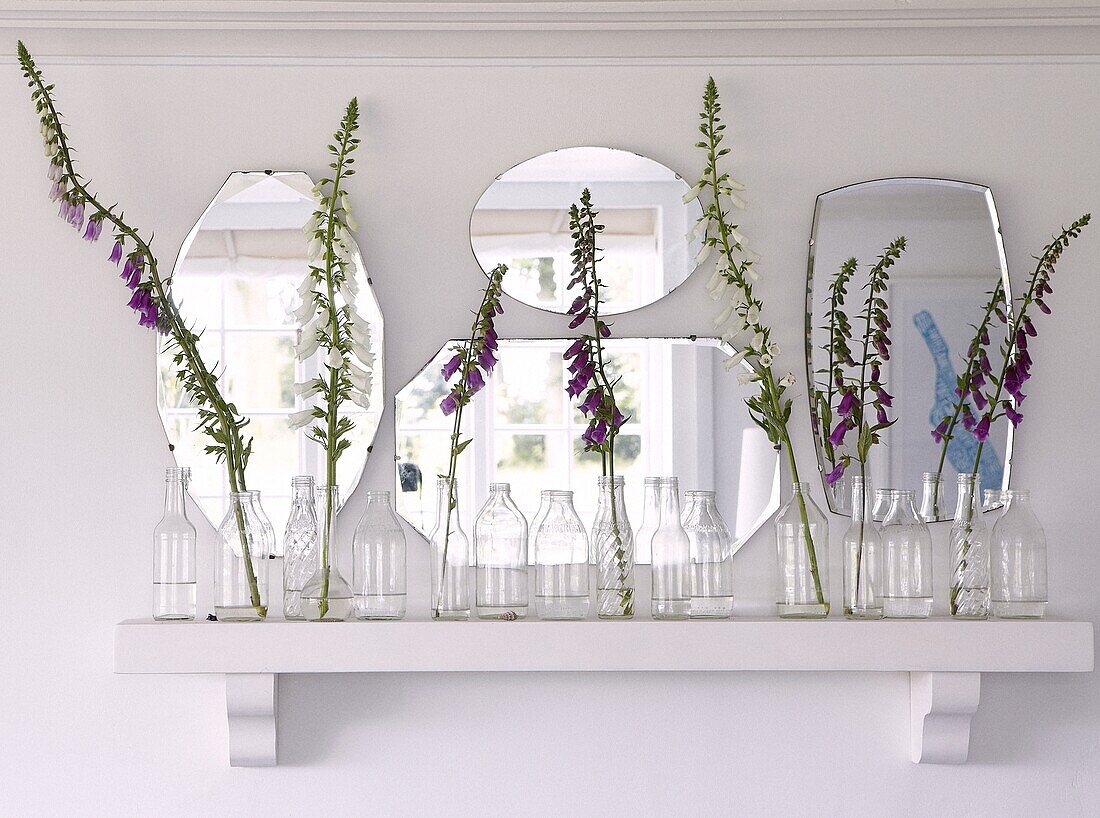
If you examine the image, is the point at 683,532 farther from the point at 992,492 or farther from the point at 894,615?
the point at 992,492

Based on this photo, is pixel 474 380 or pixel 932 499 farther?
pixel 932 499

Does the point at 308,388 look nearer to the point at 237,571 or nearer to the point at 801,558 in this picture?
the point at 237,571

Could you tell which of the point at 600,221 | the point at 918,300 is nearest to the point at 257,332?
the point at 600,221

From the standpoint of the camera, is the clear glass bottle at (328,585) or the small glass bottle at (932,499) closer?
the clear glass bottle at (328,585)

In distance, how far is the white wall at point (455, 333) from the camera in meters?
1.61

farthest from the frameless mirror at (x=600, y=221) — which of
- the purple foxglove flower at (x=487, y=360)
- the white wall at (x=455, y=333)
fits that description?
the purple foxglove flower at (x=487, y=360)

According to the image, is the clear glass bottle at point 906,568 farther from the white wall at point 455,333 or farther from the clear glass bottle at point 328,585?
the clear glass bottle at point 328,585

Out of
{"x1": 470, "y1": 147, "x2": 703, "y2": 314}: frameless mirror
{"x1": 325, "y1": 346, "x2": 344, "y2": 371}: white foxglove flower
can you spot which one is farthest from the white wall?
{"x1": 325, "y1": 346, "x2": 344, "y2": 371}: white foxglove flower

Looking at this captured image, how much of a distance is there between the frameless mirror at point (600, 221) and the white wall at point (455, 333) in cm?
3

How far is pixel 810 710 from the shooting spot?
1626 mm

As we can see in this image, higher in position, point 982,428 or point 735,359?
point 735,359

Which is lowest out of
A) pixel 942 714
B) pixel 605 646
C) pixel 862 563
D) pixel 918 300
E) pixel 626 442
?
pixel 942 714

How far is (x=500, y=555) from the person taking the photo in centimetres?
154

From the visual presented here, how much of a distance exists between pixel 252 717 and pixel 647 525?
624 mm
